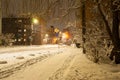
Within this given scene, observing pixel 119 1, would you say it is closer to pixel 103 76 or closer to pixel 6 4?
pixel 103 76

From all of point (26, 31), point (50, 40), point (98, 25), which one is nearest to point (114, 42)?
point (98, 25)

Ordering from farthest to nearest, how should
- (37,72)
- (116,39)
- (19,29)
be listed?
1. (19,29)
2. (116,39)
3. (37,72)

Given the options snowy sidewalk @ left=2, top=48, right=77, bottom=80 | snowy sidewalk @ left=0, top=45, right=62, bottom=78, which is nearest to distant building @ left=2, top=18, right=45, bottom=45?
snowy sidewalk @ left=0, top=45, right=62, bottom=78

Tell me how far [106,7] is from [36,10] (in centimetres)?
770

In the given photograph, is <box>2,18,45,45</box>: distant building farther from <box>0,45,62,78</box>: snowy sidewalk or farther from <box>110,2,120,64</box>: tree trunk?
<box>110,2,120,64</box>: tree trunk

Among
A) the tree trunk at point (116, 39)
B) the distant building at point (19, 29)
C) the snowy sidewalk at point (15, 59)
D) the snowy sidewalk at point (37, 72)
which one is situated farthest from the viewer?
the distant building at point (19, 29)

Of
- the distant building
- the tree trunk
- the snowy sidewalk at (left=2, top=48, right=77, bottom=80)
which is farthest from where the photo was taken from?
the distant building

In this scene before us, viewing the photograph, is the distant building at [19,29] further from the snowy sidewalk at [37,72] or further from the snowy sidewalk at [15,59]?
the snowy sidewalk at [37,72]

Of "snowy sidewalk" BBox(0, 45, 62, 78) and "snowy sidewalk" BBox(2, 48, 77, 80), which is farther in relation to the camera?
"snowy sidewalk" BBox(0, 45, 62, 78)

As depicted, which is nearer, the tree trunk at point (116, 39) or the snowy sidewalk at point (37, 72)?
the snowy sidewalk at point (37, 72)

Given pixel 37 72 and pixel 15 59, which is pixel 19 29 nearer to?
pixel 15 59

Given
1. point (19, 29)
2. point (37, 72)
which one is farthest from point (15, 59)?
point (19, 29)

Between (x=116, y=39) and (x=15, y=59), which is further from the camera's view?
(x=15, y=59)

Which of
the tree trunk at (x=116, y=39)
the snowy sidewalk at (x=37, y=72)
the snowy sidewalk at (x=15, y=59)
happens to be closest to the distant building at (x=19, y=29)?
the snowy sidewalk at (x=15, y=59)
